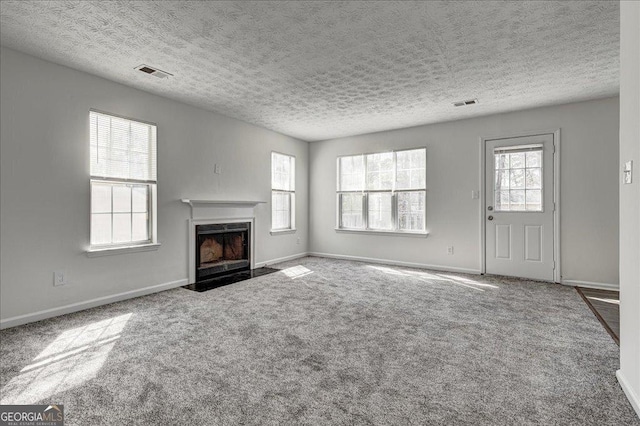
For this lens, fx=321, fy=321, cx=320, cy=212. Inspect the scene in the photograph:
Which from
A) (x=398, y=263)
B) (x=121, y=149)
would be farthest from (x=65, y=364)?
(x=398, y=263)

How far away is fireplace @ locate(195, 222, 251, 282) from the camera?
4.66 m

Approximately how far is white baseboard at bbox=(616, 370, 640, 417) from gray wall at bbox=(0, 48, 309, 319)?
174 inches

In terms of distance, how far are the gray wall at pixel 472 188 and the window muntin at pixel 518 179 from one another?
0.27 m

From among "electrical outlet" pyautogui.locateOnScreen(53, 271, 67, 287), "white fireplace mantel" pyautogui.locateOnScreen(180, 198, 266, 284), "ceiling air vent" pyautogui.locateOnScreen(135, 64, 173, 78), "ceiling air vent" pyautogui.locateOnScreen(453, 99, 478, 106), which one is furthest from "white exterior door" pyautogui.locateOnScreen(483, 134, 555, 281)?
"electrical outlet" pyautogui.locateOnScreen(53, 271, 67, 287)

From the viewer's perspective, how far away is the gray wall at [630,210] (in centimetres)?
166

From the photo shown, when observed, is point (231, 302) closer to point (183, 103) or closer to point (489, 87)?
point (183, 103)

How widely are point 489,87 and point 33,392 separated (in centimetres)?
486

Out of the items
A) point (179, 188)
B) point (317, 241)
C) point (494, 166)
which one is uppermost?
point (494, 166)

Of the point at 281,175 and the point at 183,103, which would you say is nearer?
the point at 183,103

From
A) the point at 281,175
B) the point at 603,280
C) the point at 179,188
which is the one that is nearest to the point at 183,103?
the point at 179,188

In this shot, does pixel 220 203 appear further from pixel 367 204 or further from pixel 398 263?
pixel 398 263

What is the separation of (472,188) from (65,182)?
209 inches

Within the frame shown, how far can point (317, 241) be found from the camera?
6801 mm

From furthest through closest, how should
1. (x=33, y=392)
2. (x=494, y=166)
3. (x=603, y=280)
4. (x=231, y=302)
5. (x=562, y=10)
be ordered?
(x=494, y=166)
(x=603, y=280)
(x=231, y=302)
(x=562, y=10)
(x=33, y=392)
